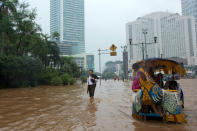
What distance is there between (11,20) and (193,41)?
9007 centimetres

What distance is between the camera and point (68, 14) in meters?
136

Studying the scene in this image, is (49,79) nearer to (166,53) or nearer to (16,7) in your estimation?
(16,7)

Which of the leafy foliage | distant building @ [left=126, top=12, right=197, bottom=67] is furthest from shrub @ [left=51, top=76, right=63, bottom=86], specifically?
distant building @ [left=126, top=12, right=197, bottom=67]

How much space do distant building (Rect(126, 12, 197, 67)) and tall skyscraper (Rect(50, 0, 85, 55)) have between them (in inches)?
2912

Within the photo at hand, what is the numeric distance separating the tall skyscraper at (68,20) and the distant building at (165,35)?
74.0 metres

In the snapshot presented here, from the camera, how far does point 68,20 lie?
449 ft

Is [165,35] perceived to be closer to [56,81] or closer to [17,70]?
[56,81]

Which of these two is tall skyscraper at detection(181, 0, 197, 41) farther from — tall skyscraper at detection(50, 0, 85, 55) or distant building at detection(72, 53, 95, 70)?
tall skyscraper at detection(50, 0, 85, 55)

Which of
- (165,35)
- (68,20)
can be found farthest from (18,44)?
(68,20)

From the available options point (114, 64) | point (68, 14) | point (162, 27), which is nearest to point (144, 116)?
point (162, 27)

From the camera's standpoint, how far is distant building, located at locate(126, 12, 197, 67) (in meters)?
62.4

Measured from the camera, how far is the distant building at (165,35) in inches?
2457

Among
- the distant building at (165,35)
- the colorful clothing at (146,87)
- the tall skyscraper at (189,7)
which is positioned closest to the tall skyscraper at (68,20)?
the distant building at (165,35)

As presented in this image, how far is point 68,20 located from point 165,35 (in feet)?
272
